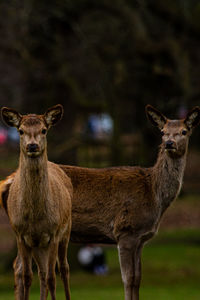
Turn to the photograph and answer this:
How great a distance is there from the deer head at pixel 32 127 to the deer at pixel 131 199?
174 centimetres

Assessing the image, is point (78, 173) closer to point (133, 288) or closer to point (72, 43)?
point (133, 288)

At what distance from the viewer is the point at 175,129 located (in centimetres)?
948

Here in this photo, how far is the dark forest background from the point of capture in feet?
60.0

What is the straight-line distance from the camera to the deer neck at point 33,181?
25.7ft

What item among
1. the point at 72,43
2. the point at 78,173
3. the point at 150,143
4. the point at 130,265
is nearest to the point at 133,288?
the point at 130,265

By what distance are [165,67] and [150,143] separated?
1.74m

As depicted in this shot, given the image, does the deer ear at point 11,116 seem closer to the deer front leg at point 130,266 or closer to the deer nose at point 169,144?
the deer nose at point 169,144

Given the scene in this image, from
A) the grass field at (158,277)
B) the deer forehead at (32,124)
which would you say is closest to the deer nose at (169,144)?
the deer forehead at (32,124)

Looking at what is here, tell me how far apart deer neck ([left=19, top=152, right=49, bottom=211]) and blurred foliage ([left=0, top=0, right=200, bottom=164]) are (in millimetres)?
9742

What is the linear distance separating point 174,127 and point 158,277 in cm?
1094

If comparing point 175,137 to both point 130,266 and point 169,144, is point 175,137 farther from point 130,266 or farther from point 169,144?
point 130,266

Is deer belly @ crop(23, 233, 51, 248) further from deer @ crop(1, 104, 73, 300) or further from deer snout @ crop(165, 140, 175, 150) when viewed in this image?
deer snout @ crop(165, 140, 175, 150)

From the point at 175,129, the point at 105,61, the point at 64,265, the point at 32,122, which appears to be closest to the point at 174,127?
the point at 175,129

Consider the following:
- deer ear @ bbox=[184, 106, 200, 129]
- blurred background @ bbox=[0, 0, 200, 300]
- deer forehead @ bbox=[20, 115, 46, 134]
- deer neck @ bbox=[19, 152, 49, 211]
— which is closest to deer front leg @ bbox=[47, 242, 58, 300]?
deer neck @ bbox=[19, 152, 49, 211]
